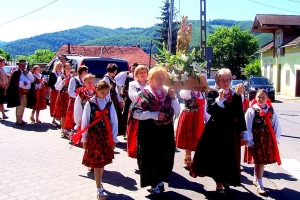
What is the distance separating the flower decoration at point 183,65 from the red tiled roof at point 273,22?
30.8m

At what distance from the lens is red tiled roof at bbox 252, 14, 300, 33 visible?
34438 mm

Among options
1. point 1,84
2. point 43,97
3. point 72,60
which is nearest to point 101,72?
point 72,60

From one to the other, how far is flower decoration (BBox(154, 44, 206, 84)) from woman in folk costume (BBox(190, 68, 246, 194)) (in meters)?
0.36

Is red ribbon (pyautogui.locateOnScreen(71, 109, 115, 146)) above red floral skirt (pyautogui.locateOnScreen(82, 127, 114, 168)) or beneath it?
above

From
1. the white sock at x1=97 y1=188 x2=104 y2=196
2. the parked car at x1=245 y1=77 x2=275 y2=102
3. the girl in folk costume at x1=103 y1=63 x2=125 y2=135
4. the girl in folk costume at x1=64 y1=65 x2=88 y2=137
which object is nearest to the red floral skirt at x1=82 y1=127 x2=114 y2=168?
the white sock at x1=97 y1=188 x2=104 y2=196

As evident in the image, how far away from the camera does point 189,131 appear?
6.52 metres

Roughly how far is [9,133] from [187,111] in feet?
17.4

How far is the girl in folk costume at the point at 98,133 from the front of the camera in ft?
17.0

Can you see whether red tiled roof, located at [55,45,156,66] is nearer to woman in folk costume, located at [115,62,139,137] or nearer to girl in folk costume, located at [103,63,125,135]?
woman in folk costume, located at [115,62,139,137]

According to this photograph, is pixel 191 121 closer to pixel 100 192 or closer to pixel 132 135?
pixel 132 135

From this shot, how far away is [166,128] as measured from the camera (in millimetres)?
5168

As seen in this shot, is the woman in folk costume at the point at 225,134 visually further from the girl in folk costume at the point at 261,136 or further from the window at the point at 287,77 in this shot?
the window at the point at 287,77

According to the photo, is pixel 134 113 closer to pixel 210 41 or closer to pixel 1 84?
pixel 1 84

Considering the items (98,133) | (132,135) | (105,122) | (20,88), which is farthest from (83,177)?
(20,88)
